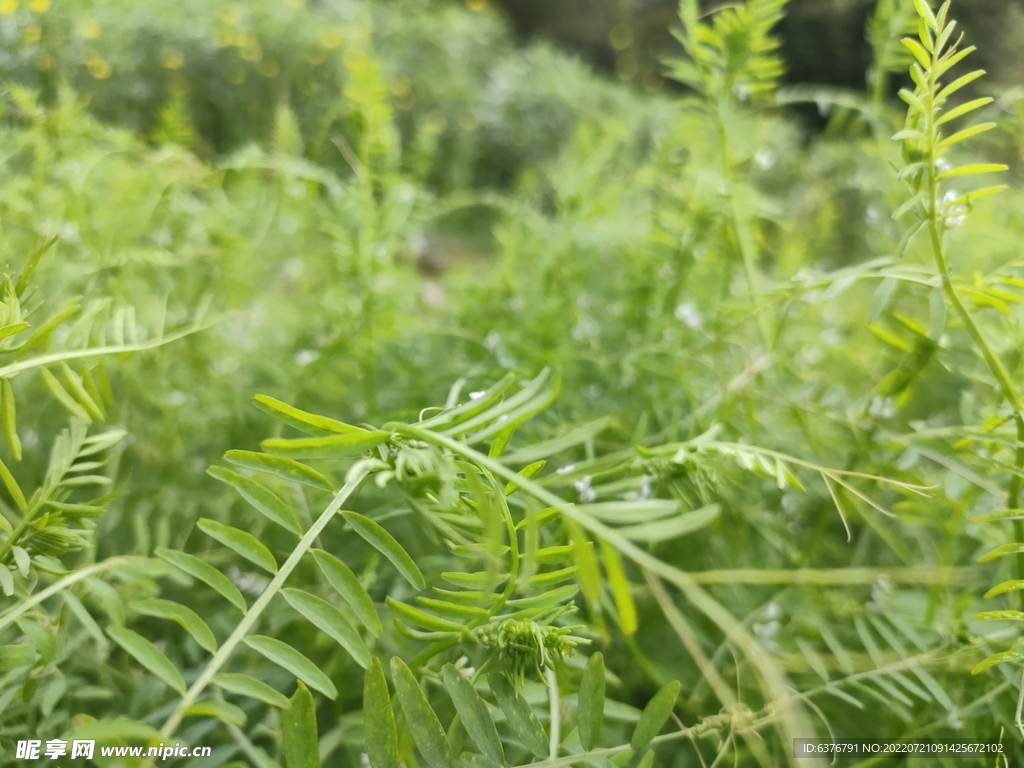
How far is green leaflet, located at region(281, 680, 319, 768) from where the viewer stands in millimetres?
191

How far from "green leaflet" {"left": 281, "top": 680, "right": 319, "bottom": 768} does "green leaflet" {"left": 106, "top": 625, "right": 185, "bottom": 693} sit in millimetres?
38

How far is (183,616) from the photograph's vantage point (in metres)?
0.22

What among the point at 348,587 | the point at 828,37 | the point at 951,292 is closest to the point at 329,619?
the point at 348,587

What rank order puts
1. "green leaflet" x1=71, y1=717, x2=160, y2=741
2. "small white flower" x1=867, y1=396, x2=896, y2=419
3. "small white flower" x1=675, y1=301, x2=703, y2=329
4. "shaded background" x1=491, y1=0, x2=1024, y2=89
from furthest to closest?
"shaded background" x1=491, y1=0, x2=1024, y2=89, "small white flower" x1=675, y1=301, x2=703, y2=329, "small white flower" x1=867, y1=396, x2=896, y2=419, "green leaflet" x1=71, y1=717, x2=160, y2=741

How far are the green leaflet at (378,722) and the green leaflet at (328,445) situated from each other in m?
0.07

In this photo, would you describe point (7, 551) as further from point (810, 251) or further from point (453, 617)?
point (810, 251)

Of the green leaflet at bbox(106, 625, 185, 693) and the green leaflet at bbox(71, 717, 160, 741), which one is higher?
the green leaflet at bbox(71, 717, 160, 741)

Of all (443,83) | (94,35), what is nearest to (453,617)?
(94,35)

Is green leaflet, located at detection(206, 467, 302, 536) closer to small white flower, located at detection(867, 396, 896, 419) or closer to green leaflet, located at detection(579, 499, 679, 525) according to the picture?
green leaflet, located at detection(579, 499, 679, 525)

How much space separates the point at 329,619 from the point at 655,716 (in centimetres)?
12

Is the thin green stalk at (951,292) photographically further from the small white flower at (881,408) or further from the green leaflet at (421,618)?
the green leaflet at (421,618)

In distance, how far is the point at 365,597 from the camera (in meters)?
0.21

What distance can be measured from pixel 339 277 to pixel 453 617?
0.38 meters

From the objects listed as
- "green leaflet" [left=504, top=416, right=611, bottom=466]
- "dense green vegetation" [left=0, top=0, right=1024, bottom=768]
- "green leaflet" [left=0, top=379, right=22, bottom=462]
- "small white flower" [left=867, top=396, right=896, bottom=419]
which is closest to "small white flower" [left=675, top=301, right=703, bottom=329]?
"dense green vegetation" [left=0, top=0, right=1024, bottom=768]
